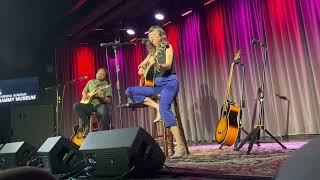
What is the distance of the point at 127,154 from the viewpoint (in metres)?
2.38

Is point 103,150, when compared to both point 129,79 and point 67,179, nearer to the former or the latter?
point 67,179

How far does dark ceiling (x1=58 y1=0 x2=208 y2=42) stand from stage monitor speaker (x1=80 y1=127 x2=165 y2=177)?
5101 millimetres

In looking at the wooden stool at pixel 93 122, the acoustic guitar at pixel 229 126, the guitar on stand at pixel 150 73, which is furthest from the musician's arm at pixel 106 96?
the acoustic guitar at pixel 229 126

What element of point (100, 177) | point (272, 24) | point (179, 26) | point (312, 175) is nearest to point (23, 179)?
point (312, 175)

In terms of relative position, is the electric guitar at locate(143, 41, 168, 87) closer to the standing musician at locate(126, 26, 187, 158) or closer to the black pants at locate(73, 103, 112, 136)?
the standing musician at locate(126, 26, 187, 158)

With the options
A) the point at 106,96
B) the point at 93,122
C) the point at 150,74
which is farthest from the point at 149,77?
the point at 93,122

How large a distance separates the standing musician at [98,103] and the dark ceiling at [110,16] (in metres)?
2.35

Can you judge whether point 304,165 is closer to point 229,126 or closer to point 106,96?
point 229,126

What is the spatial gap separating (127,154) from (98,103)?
3.54m

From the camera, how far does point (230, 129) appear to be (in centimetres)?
421

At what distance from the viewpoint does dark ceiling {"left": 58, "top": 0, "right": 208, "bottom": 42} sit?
748 centimetres

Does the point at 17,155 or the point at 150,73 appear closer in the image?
the point at 150,73

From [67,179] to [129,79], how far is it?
639cm

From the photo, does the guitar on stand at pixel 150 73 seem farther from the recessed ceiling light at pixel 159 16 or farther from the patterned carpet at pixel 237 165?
the recessed ceiling light at pixel 159 16
